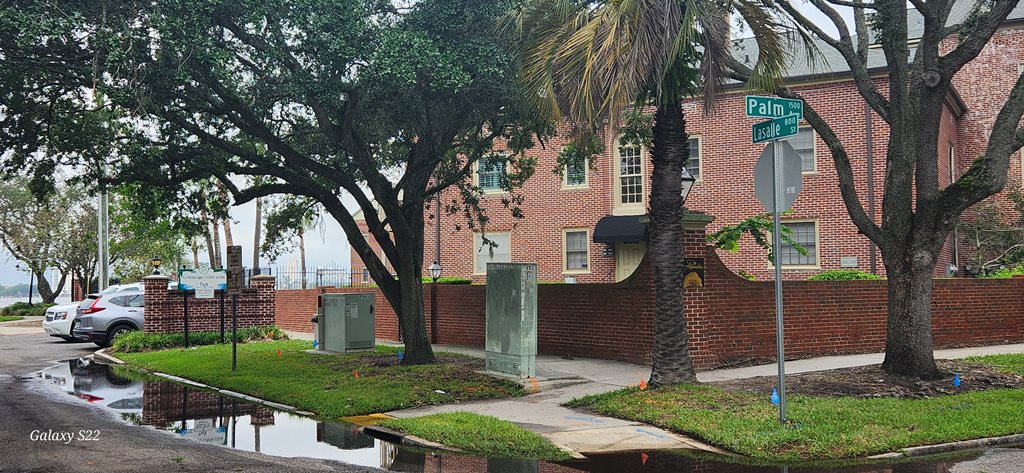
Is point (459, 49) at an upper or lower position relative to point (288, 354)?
upper

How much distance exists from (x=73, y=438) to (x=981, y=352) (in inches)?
627

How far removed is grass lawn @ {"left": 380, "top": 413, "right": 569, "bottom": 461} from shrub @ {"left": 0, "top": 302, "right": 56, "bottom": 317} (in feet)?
145

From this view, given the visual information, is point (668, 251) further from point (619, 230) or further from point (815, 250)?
point (815, 250)

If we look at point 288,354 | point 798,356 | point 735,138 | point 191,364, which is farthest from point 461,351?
point 735,138

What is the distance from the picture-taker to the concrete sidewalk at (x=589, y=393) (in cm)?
927

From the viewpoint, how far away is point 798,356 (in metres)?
16.2

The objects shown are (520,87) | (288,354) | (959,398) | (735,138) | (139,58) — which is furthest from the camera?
(735,138)

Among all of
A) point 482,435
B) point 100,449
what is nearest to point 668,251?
point 482,435

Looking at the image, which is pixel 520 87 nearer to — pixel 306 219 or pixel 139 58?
pixel 139 58

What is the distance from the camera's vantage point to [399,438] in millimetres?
9648

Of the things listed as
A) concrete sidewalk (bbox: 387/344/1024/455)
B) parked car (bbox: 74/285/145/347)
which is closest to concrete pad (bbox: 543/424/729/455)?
concrete sidewalk (bbox: 387/344/1024/455)

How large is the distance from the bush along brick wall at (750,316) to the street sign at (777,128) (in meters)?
5.50

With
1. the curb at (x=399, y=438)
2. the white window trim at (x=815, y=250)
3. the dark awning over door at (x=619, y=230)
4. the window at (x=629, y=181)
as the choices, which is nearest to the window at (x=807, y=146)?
the white window trim at (x=815, y=250)

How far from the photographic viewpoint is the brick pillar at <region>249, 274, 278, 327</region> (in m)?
24.3
